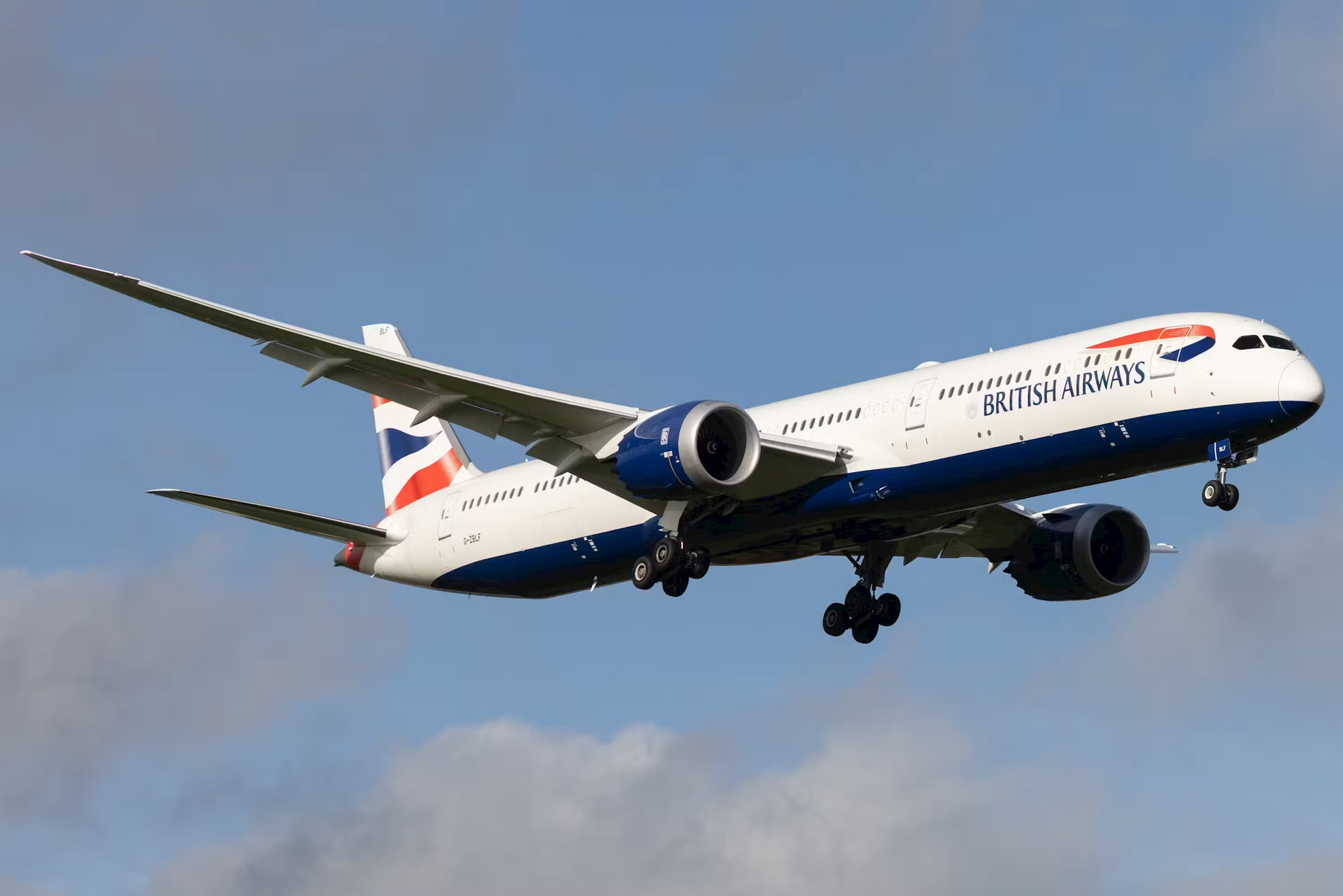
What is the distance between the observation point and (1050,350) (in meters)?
39.8

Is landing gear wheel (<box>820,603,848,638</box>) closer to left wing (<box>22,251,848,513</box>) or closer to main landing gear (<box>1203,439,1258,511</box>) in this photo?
left wing (<box>22,251,848,513</box>)

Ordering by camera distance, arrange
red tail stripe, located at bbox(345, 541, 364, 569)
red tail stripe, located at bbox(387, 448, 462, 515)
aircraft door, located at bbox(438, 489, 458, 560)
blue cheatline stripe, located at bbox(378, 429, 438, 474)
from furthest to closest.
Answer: blue cheatline stripe, located at bbox(378, 429, 438, 474) < red tail stripe, located at bbox(387, 448, 462, 515) < red tail stripe, located at bbox(345, 541, 364, 569) < aircraft door, located at bbox(438, 489, 458, 560)

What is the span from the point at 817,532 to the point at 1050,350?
714 centimetres

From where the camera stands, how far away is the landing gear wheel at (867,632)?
4784 centimetres

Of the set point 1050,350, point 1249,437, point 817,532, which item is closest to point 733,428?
point 817,532

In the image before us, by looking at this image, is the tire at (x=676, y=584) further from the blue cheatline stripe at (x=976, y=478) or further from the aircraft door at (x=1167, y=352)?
the aircraft door at (x=1167, y=352)

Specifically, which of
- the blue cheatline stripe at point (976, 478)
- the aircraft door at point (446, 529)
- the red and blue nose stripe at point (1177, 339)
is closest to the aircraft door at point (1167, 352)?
the red and blue nose stripe at point (1177, 339)

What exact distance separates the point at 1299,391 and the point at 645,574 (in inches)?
563

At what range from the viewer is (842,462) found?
41469 millimetres

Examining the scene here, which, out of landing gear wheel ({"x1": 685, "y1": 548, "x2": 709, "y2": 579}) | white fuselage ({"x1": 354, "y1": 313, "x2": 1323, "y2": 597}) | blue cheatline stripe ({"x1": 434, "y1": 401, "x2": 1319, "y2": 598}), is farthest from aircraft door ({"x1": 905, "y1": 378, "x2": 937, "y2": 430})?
landing gear wheel ({"x1": 685, "y1": 548, "x2": 709, "y2": 579})

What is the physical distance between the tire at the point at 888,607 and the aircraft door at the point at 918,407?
815 centimetres

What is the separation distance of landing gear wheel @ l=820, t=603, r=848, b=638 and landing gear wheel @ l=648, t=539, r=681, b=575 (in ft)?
21.2

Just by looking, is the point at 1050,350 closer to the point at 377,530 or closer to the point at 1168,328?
the point at 1168,328

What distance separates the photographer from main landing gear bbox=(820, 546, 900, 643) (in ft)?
157
